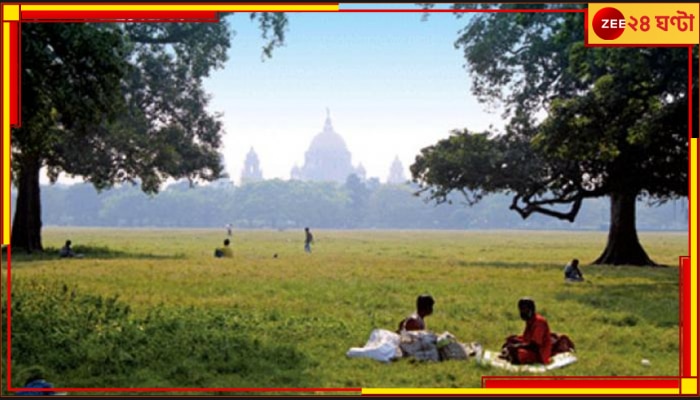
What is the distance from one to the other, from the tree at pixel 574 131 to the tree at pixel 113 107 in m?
8.02

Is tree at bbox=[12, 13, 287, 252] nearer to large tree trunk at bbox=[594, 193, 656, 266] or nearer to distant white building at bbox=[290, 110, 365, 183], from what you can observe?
distant white building at bbox=[290, 110, 365, 183]

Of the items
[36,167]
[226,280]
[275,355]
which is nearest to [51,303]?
[275,355]

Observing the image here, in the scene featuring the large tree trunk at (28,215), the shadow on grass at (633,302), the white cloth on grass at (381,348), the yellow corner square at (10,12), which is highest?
the yellow corner square at (10,12)

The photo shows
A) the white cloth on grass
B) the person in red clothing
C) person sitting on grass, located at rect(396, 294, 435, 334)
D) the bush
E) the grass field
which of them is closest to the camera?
the bush

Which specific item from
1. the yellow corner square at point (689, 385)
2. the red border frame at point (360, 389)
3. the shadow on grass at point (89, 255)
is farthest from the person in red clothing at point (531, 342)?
the shadow on grass at point (89, 255)

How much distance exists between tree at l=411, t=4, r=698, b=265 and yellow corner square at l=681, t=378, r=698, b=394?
904 cm

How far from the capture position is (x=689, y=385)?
8.44 m

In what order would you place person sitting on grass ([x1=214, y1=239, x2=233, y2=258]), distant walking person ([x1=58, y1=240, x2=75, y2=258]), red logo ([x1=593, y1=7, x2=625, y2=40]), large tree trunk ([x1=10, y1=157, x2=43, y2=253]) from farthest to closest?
person sitting on grass ([x1=214, y1=239, x2=233, y2=258]) < large tree trunk ([x1=10, y1=157, x2=43, y2=253]) < distant walking person ([x1=58, y1=240, x2=75, y2=258]) < red logo ([x1=593, y1=7, x2=625, y2=40])

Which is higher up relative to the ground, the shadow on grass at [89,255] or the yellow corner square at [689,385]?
the shadow on grass at [89,255]

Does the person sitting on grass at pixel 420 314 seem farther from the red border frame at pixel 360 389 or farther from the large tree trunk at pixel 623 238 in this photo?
the large tree trunk at pixel 623 238

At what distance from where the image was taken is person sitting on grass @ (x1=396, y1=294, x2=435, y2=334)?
10.8 metres

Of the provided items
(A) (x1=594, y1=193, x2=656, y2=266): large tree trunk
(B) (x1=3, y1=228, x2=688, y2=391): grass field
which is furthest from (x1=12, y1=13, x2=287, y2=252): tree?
(A) (x1=594, y1=193, x2=656, y2=266): large tree trunk

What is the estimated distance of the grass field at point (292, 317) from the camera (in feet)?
33.2

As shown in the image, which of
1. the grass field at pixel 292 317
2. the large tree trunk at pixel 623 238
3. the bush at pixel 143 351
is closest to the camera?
the bush at pixel 143 351
